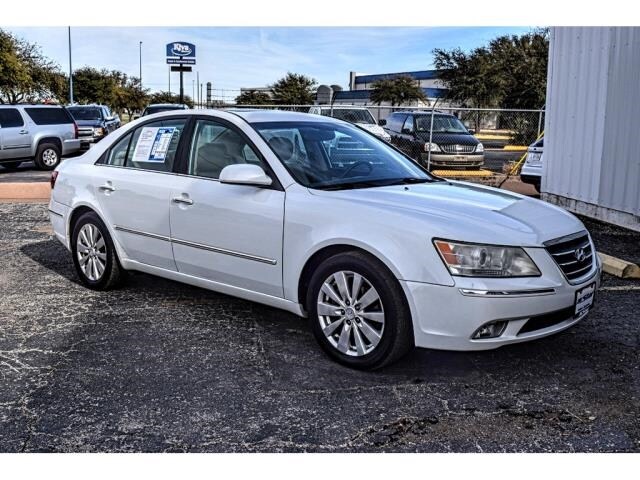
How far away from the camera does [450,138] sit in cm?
1581

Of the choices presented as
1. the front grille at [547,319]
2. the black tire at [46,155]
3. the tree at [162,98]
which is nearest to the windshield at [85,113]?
the black tire at [46,155]

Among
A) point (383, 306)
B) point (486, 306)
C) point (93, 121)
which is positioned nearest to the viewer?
point (486, 306)

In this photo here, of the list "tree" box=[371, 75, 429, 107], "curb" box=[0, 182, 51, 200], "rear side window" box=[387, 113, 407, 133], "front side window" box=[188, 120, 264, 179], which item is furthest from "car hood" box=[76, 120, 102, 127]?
"tree" box=[371, 75, 429, 107]

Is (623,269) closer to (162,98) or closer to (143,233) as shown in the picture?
(143,233)

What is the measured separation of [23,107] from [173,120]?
13.9 meters

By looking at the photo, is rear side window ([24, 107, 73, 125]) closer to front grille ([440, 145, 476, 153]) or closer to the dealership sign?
front grille ([440, 145, 476, 153])

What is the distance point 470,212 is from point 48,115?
16.3m

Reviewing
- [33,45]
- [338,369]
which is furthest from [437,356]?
[33,45]

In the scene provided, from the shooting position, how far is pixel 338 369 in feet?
13.2

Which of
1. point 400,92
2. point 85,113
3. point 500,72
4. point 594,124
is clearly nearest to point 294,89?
point 400,92

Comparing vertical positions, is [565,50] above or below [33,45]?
below

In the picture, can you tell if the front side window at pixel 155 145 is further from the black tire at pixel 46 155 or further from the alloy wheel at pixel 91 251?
the black tire at pixel 46 155
